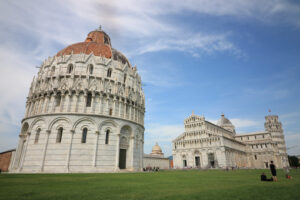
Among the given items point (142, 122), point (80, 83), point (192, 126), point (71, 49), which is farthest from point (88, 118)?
point (192, 126)

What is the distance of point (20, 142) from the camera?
30.6m

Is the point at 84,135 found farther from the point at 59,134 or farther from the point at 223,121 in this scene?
the point at 223,121

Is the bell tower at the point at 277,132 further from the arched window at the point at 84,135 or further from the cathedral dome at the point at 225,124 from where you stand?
the arched window at the point at 84,135

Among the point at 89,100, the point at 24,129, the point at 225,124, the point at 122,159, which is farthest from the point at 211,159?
the point at 24,129

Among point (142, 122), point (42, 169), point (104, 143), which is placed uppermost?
point (142, 122)

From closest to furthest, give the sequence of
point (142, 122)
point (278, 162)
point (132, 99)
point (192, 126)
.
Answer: point (132, 99), point (142, 122), point (192, 126), point (278, 162)

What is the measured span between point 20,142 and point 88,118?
13884mm

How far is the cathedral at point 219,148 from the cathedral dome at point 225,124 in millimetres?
1293

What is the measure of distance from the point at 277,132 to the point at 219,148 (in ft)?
167

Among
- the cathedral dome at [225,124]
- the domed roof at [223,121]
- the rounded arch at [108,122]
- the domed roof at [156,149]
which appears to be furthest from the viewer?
the domed roof at [223,121]

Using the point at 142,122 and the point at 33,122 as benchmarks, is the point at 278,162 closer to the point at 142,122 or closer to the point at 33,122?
the point at 142,122

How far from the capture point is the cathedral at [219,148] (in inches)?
2459

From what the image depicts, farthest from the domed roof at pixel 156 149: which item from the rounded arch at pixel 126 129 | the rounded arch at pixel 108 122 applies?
the rounded arch at pixel 108 122

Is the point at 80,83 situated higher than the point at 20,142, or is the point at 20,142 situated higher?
the point at 80,83
